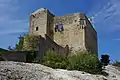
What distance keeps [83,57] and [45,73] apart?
829 cm

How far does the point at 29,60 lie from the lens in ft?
102

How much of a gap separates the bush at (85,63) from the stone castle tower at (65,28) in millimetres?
15731

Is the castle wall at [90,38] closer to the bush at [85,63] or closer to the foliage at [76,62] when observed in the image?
the bush at [85,63]

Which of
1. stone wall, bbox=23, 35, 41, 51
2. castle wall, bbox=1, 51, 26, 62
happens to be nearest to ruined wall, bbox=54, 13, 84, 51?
stone wall, bbox=23, 35, 41, 51

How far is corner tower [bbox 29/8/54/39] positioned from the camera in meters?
46.4

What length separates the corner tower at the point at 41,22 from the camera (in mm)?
46438

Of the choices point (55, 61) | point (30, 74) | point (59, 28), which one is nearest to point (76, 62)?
point (55, 61)

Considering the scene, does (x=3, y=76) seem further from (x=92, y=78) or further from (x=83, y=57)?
(x=83, y=57)

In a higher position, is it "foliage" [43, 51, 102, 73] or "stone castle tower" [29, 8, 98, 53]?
"stone castle tower" [29, 8, 98, 53]

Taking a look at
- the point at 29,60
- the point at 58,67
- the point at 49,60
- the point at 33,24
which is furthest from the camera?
the point at 33,24

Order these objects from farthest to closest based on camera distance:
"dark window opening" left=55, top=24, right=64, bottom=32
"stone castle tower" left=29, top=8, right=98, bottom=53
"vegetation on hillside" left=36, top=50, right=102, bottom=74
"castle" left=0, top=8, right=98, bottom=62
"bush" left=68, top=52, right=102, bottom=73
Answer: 1. "dark window opening" left=55, top=24, right=64, bottom=32
2. "stone castle tower" left=29, top=8, right=98, bottom=53
3. "castle" left=0, top=8, right=98, bottom=62
4. "bush" left=68, top=52, right=102, bottom=73
5. "vegetation on hillside" left=36, top=50, right=102, bottom=74

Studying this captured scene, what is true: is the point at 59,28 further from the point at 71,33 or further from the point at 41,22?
the point at 41,22

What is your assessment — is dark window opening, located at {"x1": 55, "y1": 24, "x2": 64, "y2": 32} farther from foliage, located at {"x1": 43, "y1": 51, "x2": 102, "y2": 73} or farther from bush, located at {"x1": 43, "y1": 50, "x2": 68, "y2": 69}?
bush, located at {"x1": 43, "y1": 50, "x2": 68, "y2": 69}

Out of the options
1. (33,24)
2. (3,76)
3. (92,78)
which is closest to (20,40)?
(33,24)
